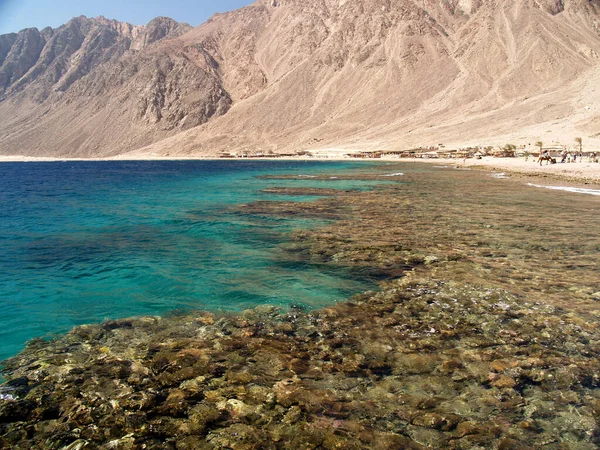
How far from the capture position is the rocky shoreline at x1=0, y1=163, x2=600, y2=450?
4.86 meters

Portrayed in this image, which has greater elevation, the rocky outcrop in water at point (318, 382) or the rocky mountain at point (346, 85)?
the rocky mountain at point (346, 85)

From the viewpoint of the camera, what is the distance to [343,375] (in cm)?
606

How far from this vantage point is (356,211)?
845 inches

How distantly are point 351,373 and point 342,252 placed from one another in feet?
23.1

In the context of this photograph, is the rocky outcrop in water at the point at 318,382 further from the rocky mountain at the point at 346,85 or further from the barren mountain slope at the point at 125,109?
the barren mountain slope at the point at 125,109

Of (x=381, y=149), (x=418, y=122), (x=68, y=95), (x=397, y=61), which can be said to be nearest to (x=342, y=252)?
(x=381, y=149)

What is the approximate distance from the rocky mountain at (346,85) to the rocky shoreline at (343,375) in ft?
255

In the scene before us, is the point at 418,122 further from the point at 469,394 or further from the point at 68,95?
the point at 68,95

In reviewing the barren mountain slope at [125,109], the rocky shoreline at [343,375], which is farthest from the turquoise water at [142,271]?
the barren mountain slope at [125,109]

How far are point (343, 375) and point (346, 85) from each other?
13606cm

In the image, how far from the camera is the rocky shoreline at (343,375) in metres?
4.86

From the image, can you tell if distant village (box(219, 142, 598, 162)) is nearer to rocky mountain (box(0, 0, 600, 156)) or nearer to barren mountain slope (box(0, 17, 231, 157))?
rocky mountain (box(0, 0, 600, 156))

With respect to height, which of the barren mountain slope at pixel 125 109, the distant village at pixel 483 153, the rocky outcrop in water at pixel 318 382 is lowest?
the rocky outcrop in water at pixel 318 382

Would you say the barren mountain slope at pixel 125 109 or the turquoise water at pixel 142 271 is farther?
the barren mountain slope at pixel 125 109
